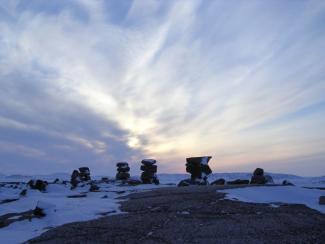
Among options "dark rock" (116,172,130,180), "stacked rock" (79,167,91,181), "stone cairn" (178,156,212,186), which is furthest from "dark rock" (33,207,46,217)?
"stacked rock" (79,167,91,181)

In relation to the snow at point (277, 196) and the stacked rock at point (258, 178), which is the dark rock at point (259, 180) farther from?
the snow at point (277, 196)

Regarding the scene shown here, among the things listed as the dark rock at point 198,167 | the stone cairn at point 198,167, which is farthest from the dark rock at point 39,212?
the dark rock at point 198,167

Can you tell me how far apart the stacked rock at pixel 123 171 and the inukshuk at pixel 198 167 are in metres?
15.6

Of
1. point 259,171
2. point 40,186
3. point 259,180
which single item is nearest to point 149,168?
point 40,186

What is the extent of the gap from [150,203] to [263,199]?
5.60m

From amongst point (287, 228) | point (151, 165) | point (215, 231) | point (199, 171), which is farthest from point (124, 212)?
point (151, 165)

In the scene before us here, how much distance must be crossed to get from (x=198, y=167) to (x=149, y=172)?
8.61m

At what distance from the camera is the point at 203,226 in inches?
486

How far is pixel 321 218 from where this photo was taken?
13727 mm

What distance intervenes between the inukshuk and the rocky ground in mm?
25684

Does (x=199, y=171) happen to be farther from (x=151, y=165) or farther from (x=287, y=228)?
(x=287, y=228)

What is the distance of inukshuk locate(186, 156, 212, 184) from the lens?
140ft

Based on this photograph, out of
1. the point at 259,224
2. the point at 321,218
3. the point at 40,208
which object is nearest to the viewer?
the point at 259,224

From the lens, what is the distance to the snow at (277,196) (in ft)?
59.0
